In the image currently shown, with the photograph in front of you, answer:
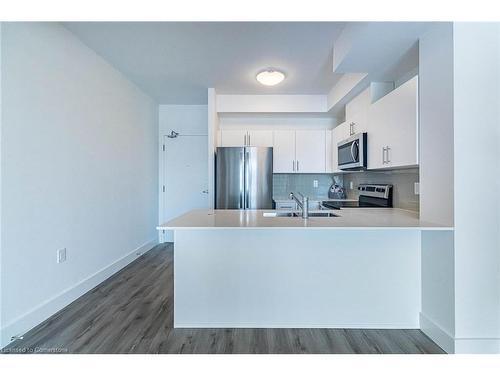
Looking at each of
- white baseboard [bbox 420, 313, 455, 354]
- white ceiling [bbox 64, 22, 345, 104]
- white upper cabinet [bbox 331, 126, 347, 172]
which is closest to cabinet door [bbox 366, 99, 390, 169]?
white ceiling [bbox 64, 22, 345, 104]

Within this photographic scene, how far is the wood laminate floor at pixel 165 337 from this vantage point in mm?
1787

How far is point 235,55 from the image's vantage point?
2.82 meters

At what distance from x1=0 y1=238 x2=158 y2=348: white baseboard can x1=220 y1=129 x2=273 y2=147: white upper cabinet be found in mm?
2166

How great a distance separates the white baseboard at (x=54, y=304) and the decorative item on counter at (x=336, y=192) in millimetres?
3093

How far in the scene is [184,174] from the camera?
483cm

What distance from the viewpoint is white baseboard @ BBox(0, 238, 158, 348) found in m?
1.88

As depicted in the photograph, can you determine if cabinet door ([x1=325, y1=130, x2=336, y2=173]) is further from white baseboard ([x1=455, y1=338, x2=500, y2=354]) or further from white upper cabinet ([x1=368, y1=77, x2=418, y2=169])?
white baseboard ([x1=455, y1=338, x2=500, y2=354])

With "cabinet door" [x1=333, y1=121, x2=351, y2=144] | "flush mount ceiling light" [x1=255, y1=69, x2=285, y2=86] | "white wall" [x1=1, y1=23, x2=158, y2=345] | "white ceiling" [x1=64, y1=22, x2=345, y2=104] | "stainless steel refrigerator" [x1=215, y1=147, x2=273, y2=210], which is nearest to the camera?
"white wall" [x1=1, y1=23, x2=158, y2=345]

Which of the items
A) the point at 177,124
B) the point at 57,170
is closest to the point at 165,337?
the point at 57,170

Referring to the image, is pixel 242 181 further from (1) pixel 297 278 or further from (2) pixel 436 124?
(2) pixel 436 124

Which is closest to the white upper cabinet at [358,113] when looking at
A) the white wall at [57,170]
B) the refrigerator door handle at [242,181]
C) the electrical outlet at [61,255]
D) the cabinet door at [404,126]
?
the cabinet door at [404,126]

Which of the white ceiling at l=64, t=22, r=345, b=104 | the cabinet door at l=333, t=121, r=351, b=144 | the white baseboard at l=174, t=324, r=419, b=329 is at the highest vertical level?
the white ceiling at l=64, t=22, r=345, b=104
